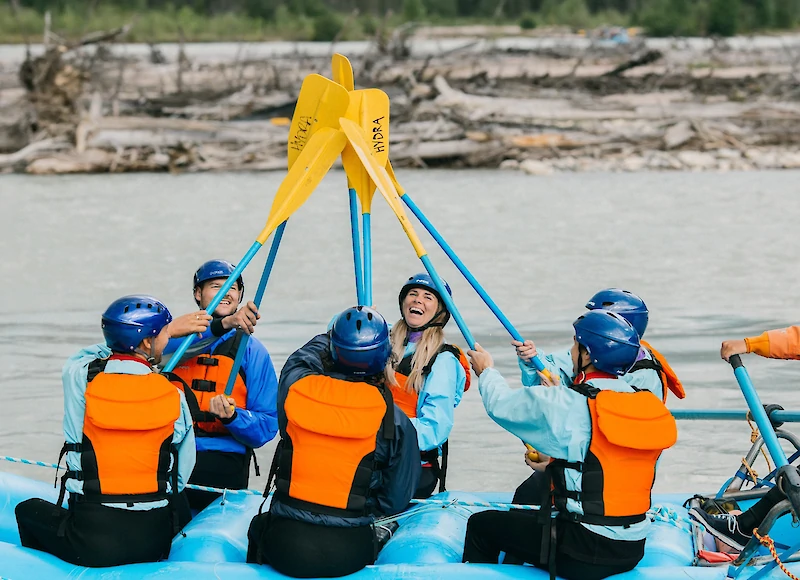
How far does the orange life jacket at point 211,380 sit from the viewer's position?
4035 millimetres

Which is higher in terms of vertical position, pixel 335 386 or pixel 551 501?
pixel 335 386

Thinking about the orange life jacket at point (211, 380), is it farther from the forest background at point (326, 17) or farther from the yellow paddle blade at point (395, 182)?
the forest background at point (326, 17)

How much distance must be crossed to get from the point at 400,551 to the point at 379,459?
1.36 feet

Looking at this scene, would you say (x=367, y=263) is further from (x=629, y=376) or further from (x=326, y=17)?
(x=326, y=17)

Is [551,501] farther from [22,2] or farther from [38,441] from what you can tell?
[22,2]

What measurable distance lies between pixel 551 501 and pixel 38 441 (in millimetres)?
3912

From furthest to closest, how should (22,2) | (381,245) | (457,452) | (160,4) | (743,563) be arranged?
(160,4), (22,2), (381,245), (457,452), (743,563)

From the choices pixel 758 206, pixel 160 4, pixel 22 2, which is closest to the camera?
pixel 758 206

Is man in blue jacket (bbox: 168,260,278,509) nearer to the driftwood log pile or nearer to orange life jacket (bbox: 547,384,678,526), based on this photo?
orange life jacket (bbox: 547,384,678,526)

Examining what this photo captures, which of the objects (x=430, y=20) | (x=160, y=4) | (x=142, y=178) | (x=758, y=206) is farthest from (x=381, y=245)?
(x=160, y=4)

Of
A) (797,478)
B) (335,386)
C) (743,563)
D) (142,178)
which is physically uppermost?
(335,386)

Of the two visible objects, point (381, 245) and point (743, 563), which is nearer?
point (743, 563)

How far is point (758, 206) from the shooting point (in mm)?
16484

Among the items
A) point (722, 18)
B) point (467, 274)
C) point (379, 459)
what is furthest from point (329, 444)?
point (722, 18)
